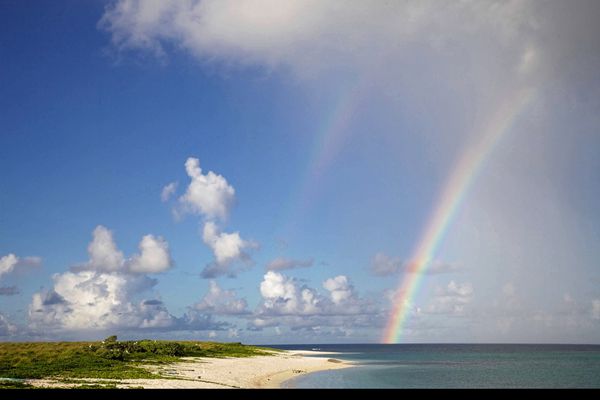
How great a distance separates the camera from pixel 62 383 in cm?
3241

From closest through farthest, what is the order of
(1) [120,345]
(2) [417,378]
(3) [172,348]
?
(2) [417,378], (1) [120,345], (3) [172,348]

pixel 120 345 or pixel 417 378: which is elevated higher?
pixel 120 345

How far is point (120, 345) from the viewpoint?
7431 centimetres

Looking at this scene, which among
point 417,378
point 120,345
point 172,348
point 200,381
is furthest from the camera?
point 172,348
